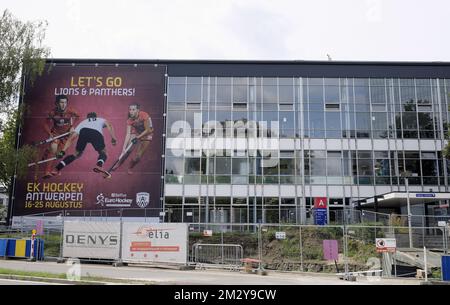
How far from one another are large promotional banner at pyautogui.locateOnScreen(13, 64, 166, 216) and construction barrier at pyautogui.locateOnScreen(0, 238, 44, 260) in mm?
15693

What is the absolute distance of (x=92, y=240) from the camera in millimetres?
22188

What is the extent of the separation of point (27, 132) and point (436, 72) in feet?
125

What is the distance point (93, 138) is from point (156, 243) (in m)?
22.4

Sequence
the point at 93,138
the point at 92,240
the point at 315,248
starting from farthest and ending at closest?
the point at 93,138
the point at 315,248
the point at 92,240

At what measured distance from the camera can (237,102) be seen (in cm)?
4191

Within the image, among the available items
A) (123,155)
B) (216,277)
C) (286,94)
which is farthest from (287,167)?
(216,277)

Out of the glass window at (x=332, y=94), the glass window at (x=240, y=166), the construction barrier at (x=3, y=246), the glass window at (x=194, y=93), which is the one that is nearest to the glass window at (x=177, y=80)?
the glass window at (x=194, y=93)

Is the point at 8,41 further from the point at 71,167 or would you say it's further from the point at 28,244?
the point at 28,244

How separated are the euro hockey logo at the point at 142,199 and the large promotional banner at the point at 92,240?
54.4ft

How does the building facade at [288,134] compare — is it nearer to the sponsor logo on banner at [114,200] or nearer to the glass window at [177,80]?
the glass window at [177,80]

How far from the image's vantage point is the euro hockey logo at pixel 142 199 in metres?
39.4

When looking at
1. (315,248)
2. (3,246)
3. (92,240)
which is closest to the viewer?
(92,240)

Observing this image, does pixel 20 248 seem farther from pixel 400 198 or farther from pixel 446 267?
pixel 400 198

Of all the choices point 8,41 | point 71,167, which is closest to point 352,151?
point 71,167
